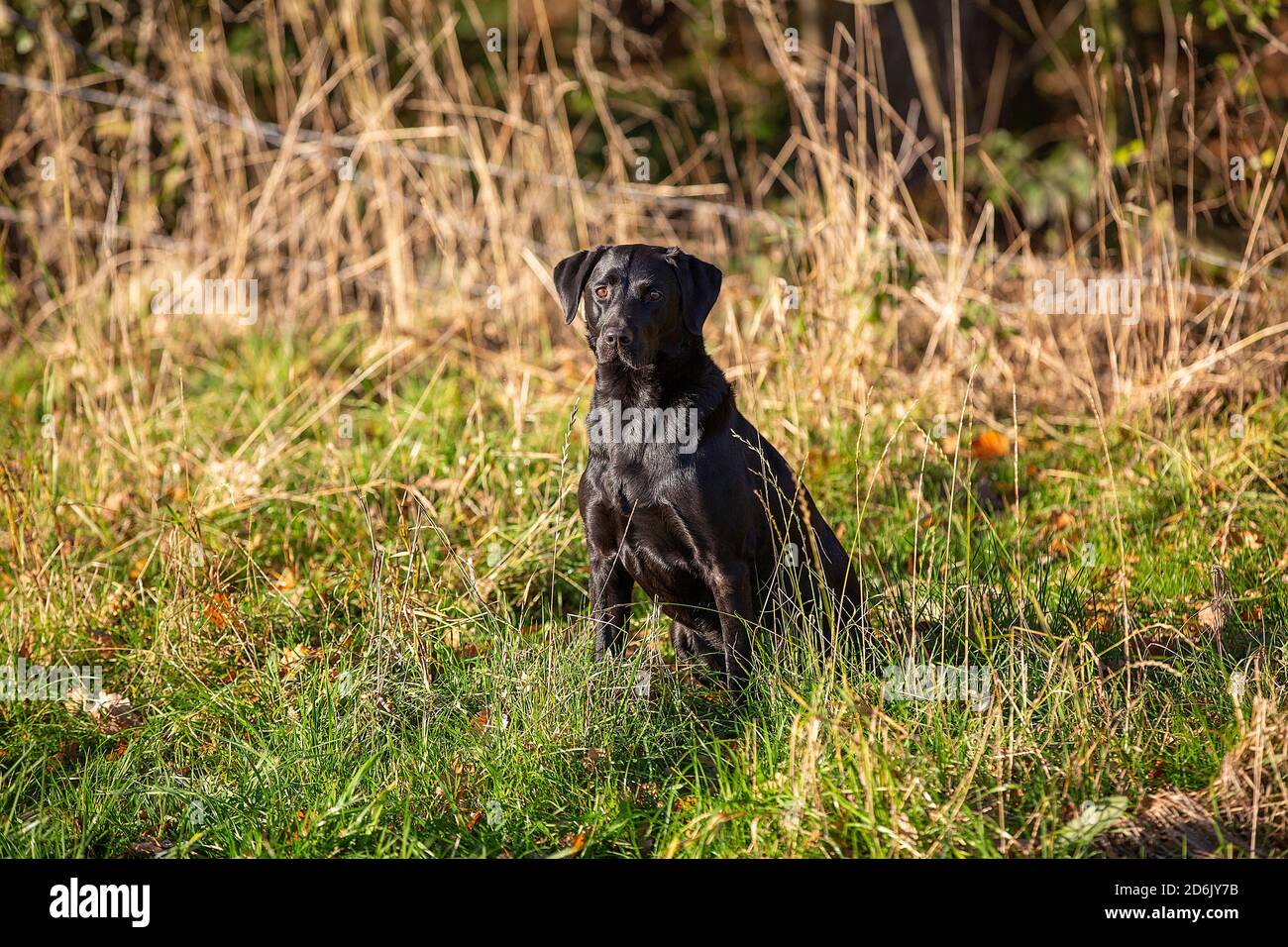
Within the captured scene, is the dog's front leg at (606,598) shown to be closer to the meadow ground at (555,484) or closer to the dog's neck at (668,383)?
the meadow ground at (555,484)

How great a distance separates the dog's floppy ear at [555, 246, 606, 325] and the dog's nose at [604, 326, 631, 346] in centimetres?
21

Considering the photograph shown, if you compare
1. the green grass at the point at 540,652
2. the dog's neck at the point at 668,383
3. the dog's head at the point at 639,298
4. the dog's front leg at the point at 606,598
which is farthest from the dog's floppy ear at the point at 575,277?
the dog's front leg at the point at 606,598

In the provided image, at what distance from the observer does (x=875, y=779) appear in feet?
8.57

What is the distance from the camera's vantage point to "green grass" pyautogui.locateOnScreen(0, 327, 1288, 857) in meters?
2.73

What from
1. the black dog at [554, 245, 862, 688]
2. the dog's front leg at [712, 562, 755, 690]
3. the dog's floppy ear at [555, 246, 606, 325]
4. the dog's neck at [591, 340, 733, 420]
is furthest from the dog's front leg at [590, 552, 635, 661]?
the dog's floppy ear at [555, 246, 606, 325]

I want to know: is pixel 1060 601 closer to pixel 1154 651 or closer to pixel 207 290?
pixel 1154 651

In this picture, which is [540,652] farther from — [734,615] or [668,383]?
[668,383]

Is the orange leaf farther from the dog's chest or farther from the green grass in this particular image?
the dog's chest

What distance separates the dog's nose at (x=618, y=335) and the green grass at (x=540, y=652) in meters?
0.35

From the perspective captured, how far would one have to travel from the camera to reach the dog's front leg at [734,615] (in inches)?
130

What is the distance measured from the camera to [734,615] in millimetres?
3289

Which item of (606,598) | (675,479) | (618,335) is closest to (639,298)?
(618,335)

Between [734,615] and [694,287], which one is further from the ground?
[694,287]

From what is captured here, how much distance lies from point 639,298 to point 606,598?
0.84 metres
